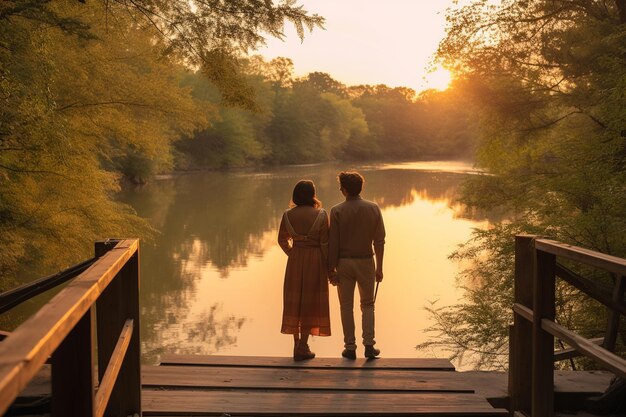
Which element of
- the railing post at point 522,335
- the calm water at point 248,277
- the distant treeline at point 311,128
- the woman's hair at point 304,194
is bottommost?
the calm water at point 248,277

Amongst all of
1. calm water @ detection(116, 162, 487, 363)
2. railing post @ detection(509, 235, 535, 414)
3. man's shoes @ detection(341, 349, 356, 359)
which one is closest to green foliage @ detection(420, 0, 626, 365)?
calm water @ detection(116, 162, 487, 363)

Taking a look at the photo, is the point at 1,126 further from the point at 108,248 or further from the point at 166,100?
the point at 166,100

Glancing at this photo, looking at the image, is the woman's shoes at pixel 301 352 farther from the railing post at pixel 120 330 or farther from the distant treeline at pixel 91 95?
the distant treeline at pixel 91 95

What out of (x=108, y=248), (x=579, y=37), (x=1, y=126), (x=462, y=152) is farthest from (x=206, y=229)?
(x=462, y=152)

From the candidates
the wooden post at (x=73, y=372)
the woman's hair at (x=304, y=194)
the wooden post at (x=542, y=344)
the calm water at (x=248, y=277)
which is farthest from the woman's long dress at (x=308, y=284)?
the calm water at (x=248, y=277)

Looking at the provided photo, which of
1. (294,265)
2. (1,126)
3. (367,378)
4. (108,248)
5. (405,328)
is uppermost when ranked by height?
(1,126)

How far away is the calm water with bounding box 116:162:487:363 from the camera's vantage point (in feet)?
36.6

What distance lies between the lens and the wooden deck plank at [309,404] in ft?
12.3

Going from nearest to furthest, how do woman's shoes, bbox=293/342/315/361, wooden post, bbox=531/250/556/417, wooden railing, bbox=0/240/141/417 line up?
wooden railing, bbox=0/240/141/417 → wooden post, bbox=531/250/556/417 → woman's shoes, bbox=293/342/315/361

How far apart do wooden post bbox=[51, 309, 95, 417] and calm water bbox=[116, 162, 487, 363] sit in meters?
8.17

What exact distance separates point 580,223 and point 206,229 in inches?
673

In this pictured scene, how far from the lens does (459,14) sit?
12672 millimetres

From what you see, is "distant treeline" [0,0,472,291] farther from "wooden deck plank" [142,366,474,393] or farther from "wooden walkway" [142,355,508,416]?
"wooden deck plank" [142,366,474,393]

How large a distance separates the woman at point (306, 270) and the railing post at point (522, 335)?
1705 millimetres
